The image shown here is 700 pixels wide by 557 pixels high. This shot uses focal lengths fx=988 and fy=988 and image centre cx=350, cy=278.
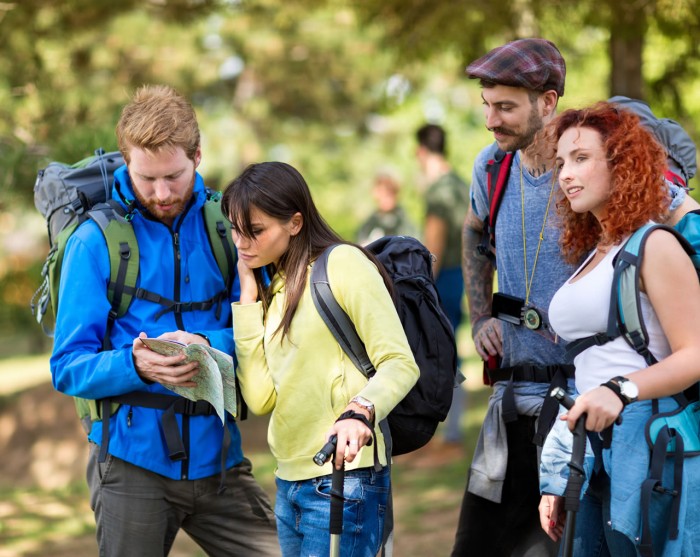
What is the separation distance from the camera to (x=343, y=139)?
23188 millimetres

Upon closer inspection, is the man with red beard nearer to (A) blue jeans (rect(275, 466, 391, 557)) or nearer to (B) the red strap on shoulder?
(A) blue jeans (rect(275, 466, 391, 557))

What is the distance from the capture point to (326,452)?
8.18 feet

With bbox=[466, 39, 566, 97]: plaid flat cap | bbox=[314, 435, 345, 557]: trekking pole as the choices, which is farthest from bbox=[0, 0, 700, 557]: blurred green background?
bbox=[314, 435, 345, 557]: trekking pole

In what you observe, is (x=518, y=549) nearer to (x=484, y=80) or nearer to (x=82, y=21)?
(x=484, y=80)

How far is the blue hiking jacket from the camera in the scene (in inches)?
119

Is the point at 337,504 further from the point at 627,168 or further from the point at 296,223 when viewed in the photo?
the point at 627,168

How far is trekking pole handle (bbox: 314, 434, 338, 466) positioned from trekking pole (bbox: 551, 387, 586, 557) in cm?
57

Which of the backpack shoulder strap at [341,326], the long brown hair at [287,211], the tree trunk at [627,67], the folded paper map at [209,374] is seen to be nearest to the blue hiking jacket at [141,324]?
the folded paper map at [209,374]

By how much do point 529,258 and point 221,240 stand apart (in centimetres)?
102

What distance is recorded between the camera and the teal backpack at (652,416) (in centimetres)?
246

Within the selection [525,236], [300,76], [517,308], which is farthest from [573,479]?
[300,76]

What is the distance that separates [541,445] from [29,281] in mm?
4926

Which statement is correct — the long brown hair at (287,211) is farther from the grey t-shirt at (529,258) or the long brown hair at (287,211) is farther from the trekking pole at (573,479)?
the trekking pole at (573,479)

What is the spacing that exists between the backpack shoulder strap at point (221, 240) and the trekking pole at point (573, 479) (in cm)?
131
